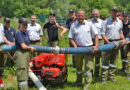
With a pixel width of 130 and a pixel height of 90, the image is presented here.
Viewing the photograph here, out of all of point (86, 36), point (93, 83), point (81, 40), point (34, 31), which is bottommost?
point (93, 83)

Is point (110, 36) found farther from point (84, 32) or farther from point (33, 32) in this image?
point (33, 32)

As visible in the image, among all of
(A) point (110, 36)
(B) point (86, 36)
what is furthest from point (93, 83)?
(B) point (86, 36)

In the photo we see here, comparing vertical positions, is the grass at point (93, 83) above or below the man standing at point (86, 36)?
below

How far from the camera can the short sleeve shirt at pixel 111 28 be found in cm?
675

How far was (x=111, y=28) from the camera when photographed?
22.2 feet

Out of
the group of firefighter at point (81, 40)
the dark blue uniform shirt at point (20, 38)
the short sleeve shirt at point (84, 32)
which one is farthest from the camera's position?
the short sleeve shirt at point (84, 32)

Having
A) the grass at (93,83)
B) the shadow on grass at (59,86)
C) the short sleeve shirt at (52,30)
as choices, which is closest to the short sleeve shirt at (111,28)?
the grass at (93,83)

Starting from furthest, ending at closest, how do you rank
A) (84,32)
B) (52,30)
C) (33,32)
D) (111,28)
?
1. (33,32)
2. (52,30)
3. (111,28)
4. (84,32)

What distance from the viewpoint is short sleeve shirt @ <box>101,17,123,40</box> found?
266 inches

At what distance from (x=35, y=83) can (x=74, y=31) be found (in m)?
1.88

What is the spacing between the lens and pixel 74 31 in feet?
19.7

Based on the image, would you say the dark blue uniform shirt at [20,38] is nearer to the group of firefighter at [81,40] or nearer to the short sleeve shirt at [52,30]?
the group of firefighter at [81,40]

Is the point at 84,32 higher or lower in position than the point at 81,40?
higher

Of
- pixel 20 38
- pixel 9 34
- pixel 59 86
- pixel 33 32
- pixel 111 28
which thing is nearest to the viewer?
pixel 20 38
